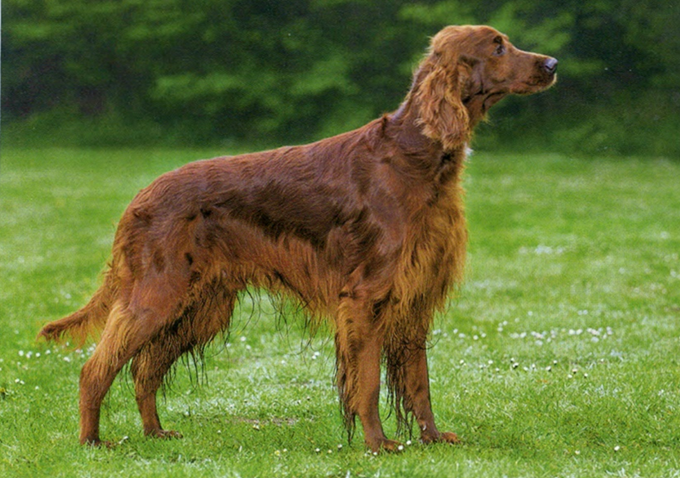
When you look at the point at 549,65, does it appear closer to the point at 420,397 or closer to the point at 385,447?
the point at 420,397

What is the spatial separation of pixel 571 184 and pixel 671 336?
30.6 ft

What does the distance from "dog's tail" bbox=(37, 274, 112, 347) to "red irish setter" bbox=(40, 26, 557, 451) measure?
116 mm

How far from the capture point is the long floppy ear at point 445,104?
3.94 meters

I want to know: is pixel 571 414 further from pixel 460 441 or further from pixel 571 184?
pixel 571 184

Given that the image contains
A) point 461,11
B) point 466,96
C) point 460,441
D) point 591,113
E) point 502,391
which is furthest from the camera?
point 461,11

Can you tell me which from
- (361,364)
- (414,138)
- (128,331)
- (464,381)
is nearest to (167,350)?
(128,331)

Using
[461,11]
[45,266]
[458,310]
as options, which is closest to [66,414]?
[458,310]

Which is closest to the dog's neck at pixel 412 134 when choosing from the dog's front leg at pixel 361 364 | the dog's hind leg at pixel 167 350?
the dog's front leg at pixel 361 364

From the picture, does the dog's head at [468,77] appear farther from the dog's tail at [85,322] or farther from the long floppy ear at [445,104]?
the dog's tail at [85,322]

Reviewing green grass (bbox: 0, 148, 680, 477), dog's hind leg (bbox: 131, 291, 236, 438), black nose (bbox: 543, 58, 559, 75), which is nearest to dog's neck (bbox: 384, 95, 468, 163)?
black nose (bbox: 543, 58, 559, 75)

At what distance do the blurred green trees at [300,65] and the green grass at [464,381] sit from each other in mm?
9993

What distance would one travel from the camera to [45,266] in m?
9.44

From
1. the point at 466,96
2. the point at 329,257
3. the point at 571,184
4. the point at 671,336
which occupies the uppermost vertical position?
the point at 466,96

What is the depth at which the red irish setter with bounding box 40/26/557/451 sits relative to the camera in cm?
398
